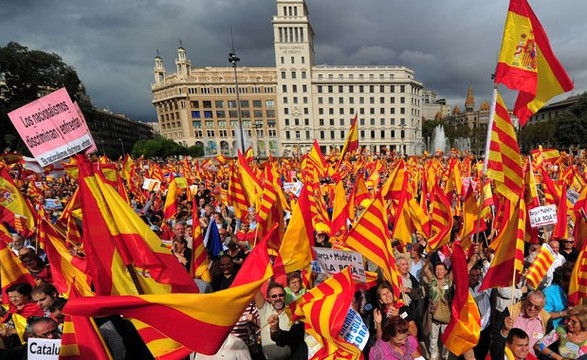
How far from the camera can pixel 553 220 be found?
5.04 meters

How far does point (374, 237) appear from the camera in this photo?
151 inches

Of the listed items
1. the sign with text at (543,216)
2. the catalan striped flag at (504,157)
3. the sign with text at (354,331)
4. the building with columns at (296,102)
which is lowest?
the sign with text at (354,331)

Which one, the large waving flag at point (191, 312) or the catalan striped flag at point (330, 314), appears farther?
the catalan striped flag at point (330, 314)

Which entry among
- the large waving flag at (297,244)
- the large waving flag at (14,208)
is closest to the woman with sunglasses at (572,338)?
the large waving flag at (297,244)

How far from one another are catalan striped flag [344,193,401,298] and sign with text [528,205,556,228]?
296 cm

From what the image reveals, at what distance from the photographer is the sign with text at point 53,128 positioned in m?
3.43

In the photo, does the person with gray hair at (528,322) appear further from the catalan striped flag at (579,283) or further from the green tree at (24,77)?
the green tree at (24,77)

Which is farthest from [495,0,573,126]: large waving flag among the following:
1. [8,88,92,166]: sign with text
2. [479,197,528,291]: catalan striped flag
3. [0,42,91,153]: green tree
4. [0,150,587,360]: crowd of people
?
[0,42,91,153]: green tree

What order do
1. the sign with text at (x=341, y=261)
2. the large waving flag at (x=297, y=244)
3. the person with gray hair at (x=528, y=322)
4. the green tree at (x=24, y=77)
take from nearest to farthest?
the person with gray hair at (x=528, y=322), the sign with text at (x=341, y=261), the large waving flag at (x=297, y=244), the green tree at (x=24, y=77)

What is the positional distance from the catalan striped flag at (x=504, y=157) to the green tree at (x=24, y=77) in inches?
1664

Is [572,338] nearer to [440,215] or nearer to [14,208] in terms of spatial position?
[440,215]

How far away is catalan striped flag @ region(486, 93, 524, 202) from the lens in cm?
420

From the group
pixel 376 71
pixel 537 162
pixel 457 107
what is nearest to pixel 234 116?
pixel 376 71

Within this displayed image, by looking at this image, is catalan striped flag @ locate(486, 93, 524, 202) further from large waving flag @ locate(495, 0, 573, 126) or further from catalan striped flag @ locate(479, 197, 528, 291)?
catalan striped flag @ locate(479, 197, 528, 291)
